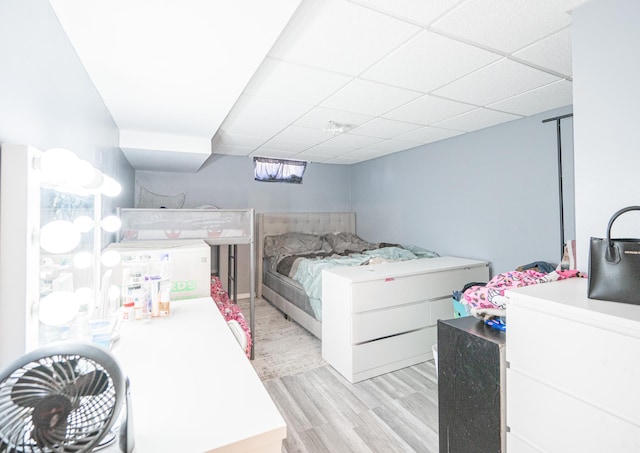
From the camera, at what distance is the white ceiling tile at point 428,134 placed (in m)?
3.13

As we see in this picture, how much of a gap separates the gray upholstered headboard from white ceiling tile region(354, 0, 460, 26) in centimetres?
360

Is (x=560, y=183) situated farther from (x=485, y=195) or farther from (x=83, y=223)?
(x=83, y=223)

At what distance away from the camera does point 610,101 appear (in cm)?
122

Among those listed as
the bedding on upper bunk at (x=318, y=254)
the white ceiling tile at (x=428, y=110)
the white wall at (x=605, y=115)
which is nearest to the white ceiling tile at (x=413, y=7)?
the white wall at (x=605, y=115)

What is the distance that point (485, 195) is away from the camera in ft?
10.2

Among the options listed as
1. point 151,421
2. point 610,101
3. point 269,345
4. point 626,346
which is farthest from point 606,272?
point 269,345

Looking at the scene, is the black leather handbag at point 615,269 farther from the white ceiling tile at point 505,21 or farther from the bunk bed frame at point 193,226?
the bunk bed frame at point 193,226

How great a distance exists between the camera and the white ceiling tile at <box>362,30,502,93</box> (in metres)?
Result: 1.56

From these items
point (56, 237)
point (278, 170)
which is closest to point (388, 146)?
point (278, 170)

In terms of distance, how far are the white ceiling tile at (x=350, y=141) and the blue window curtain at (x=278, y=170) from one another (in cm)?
119

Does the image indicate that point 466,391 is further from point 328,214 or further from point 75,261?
point 328,214

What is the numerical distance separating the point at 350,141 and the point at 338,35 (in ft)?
6.96

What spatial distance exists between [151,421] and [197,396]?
118 millimetres

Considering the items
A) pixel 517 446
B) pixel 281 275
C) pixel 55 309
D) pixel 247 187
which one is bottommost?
pixel 517 446
